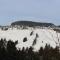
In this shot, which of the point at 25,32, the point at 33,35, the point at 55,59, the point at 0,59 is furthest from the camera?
A: the point at 25,32

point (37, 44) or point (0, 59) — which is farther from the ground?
point (0, 59)

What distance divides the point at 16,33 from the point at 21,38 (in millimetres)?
11478

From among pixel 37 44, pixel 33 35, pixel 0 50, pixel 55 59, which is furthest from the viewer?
pixel 33 35

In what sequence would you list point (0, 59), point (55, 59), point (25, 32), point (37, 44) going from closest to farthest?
1. point (0, 59)
2. point (55, 59)
3. point (37, 44)
4. point (25, 32)

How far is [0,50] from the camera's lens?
37062 mm

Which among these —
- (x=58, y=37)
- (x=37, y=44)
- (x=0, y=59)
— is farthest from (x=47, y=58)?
(x=58, y=37)

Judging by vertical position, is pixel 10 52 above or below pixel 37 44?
above

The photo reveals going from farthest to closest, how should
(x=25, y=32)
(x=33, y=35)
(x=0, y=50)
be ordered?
(x=25, y=32) < (x=33, y=35) < (x=0, y=50)

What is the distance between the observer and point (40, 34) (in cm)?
11656

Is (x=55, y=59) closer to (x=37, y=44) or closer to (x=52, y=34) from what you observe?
(x=37, y=44)

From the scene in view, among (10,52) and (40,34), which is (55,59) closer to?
(10,52)

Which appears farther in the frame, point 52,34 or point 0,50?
point 52,34

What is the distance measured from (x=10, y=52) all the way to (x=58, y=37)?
278 ft

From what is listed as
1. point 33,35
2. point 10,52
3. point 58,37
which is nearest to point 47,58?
point 10,52
